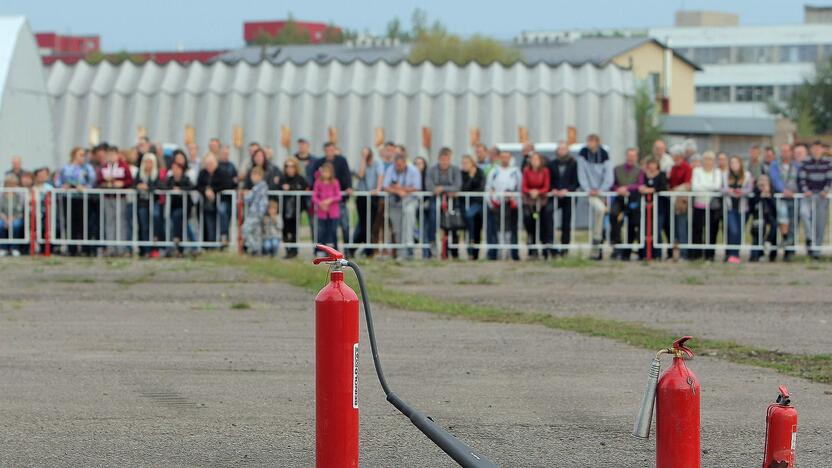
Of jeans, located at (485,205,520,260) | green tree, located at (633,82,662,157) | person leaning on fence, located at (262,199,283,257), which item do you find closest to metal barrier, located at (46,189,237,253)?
person leaning on fence, located at (262,199,283,257)

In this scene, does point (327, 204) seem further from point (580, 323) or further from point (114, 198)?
point (580, 323)

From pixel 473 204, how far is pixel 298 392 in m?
12.7

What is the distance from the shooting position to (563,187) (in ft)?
73.3

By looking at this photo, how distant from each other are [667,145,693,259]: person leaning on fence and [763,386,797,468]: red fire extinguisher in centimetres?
1555

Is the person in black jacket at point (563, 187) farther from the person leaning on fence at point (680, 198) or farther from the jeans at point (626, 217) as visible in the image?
the person leaning on fence at point (680, 198)

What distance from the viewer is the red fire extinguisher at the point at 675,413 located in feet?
21.4

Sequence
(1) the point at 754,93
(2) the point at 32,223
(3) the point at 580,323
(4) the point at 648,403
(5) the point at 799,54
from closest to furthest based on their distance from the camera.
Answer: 1. (4) the point at 648,403
2. (3) the point at 580,323
3. (2) the point at 32,223
4. (5) the point at 799,54
5. (1) the point at 754,93

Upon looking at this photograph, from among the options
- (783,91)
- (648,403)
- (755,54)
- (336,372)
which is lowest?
(648,403)

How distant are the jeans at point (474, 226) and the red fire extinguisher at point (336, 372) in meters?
15.5

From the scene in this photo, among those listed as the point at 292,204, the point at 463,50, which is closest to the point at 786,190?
the point at 292,204

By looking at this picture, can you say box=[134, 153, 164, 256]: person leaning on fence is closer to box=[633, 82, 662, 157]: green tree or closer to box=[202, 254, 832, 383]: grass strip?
box=[202, 254, 832, 383]: grass strip

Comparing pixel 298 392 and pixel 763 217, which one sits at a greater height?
pixel 763 217

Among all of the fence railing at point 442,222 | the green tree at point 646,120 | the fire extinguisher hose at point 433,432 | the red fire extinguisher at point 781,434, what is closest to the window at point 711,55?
the green tree at point 646,120

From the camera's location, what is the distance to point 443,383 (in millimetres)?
10359
